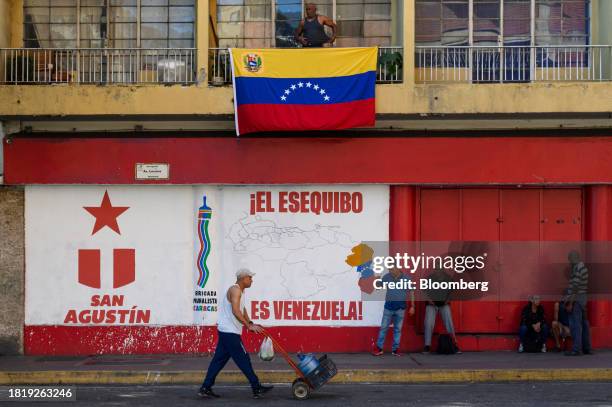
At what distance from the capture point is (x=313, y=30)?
16719 mm

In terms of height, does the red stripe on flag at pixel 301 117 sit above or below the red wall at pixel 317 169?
above

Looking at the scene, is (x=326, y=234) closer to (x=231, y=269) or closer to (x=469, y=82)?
(x=231, y=269)

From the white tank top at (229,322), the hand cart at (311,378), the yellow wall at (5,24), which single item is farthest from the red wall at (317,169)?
the white tank top at (229,322)

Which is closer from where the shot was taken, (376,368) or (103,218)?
(376,368)

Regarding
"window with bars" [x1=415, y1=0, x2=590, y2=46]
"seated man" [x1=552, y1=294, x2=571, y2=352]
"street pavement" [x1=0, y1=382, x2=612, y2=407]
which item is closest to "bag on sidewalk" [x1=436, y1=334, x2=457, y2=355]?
"seated man" [x1=552, y1=294, x2=571, y2=352]

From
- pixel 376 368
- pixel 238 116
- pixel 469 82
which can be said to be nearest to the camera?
pixel 376 368

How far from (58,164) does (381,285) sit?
5.99 m

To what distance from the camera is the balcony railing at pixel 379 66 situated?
1678 centimetres

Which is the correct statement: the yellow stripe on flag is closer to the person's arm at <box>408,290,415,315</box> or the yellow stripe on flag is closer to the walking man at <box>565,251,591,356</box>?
the person's arm at <box>408,290,415,315</box>

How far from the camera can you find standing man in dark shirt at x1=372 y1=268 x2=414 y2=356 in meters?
16.1

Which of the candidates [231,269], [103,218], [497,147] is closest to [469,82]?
[497,147]

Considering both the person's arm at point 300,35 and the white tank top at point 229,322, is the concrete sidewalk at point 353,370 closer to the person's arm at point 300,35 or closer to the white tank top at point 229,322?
the white tank top at point 229,322

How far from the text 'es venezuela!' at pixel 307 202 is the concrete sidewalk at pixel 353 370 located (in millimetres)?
2687

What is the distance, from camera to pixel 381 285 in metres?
16.8
